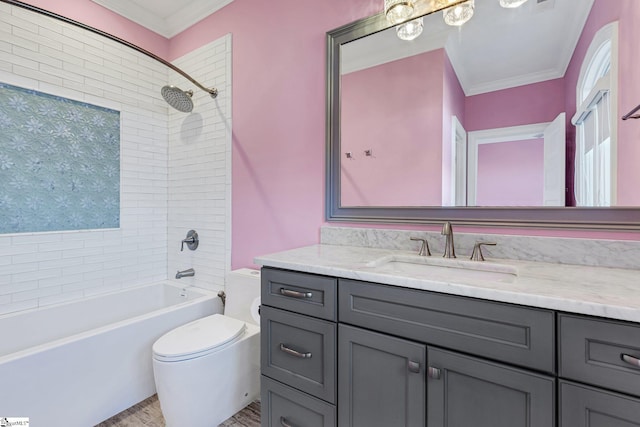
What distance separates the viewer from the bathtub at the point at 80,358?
1386 millimetres

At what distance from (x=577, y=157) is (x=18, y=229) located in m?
3.04

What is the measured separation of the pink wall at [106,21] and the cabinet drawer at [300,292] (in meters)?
2.32

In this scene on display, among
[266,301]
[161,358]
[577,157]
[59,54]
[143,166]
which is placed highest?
[59,54]

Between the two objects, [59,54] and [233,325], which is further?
[59,54]

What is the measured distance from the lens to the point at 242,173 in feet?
7.13

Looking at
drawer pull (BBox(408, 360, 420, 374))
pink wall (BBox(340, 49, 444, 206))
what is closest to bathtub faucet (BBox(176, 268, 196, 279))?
pink wall (BBox(340, 49, 444, 206))

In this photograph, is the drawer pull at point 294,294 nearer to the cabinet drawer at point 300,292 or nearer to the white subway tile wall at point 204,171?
the cabinet drawer at point 300,292

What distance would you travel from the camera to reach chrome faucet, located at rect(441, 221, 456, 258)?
1296mm

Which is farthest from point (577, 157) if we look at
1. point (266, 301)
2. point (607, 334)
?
point (266, 301)

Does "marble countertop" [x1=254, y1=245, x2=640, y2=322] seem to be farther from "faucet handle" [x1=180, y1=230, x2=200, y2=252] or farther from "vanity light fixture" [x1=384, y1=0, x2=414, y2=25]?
"faucet handle" [x1=180, y1=230, x2=200, y2=252]

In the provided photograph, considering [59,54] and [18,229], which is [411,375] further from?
[59,54]

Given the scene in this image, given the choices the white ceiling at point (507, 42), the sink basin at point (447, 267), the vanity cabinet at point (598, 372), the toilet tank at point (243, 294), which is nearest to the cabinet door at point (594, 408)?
the vanity cabinet at point (598, 372)

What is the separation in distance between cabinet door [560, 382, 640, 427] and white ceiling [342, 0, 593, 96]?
1137 millimetres

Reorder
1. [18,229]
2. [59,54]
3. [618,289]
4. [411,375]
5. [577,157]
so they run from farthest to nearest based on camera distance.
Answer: [59,54] → [18,229] → [577,157] → [411,375] → [618,289]
